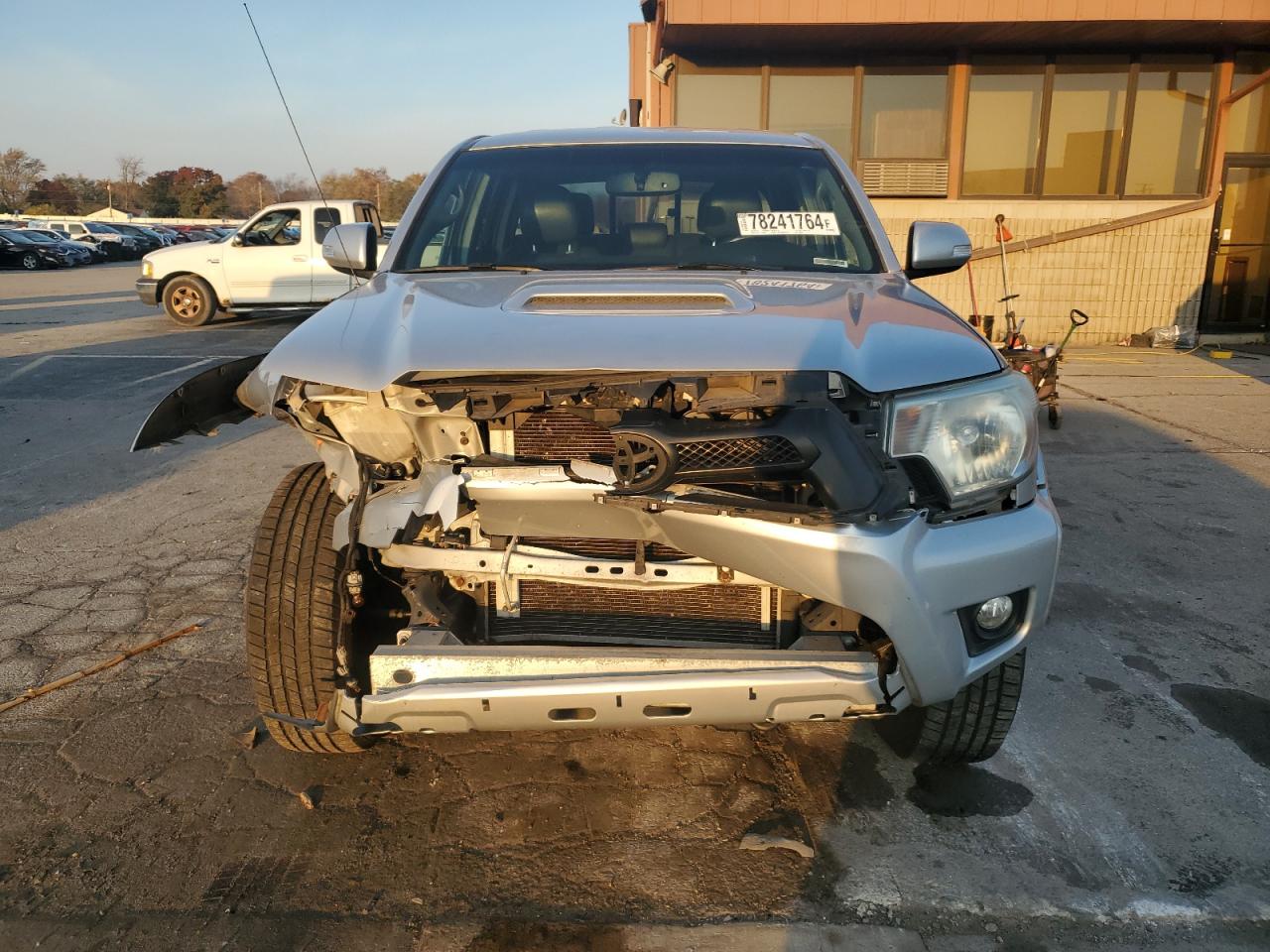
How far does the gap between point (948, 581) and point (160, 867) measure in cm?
212

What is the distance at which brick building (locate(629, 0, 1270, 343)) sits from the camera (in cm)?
1175

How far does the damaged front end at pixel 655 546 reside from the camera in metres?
2.07

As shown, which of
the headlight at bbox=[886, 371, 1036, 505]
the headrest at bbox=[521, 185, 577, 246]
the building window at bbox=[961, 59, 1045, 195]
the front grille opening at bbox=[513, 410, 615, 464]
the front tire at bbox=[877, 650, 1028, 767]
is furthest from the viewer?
the building window at bbox=[961, 59, 1045, 195]

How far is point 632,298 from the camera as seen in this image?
2.50 m

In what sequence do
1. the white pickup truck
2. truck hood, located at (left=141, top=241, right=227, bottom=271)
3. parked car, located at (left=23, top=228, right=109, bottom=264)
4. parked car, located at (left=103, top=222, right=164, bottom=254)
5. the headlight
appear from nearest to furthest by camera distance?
1. the headlight
2. the white pickup truck
3. truck hood, located at (left=141, top=241, right=227, bottom=271)
4. parked car, located at (left=23, top=228, right=109, bottom=264)
5. parked car, located at (left=103, top=222, right=164, bottom=254)

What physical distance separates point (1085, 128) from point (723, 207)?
1062 cm

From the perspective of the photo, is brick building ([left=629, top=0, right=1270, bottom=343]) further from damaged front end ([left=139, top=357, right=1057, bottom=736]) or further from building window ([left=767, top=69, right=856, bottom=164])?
damaged front end ([left=139, top=357, right=1057, bottom=736])

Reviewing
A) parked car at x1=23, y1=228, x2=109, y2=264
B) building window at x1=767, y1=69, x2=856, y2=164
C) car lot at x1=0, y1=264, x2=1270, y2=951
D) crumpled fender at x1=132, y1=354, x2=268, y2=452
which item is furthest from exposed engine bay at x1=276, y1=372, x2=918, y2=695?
parked car at x1=23, y1=228, x2=109, y2=264

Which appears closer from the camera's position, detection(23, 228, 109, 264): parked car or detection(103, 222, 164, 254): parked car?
detection(23, 228, 109, 264): parked car

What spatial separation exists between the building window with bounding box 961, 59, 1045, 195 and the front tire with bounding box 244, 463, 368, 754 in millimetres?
11660

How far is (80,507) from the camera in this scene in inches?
213

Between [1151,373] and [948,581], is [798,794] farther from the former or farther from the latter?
[1151,373]

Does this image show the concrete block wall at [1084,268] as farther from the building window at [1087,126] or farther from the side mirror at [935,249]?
the side mirror at [935,249]

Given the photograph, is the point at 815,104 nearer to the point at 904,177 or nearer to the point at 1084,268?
the point at 904,177
